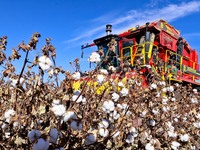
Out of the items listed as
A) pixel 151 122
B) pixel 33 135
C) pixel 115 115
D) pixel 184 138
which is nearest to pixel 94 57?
pixel 33 135

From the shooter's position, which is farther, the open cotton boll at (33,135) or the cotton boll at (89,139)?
the cotton boll at (89,139)

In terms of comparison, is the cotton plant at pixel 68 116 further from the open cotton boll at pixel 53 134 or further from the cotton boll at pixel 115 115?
the cotton boll at pixel 115 115

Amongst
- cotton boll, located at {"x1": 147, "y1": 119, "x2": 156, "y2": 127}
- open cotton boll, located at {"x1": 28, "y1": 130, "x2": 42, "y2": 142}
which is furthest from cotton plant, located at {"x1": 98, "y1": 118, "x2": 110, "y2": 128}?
cotton boll, located at {"x1": 147, "y1": 119, "x2": 156, "y2": 127}

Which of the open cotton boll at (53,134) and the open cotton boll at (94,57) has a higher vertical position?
the open cotton boll at (94,57)

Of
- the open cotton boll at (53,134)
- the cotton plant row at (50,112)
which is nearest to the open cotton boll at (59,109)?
the cotton plant row at (50,112)

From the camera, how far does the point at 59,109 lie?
224 cm

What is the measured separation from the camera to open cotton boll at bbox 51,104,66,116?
7.31ft

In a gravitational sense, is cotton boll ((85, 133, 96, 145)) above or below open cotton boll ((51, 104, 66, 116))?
below

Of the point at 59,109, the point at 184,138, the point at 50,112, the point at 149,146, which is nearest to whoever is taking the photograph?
the point at 59,109

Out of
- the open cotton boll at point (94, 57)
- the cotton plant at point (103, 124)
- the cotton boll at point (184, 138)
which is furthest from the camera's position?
the cotton boll at point (184, 138)

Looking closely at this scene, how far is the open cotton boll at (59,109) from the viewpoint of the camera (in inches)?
87.7

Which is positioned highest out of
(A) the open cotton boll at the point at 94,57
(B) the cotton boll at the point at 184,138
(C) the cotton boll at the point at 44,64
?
(A) the open cotton boll at the point at 94,57

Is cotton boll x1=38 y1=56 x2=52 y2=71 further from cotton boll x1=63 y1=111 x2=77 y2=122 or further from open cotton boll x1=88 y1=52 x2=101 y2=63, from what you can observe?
open cotton boll x1=88 y1=52 x2=101 y2=63

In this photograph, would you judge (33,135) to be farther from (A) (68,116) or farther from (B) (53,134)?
(A) (68,116)
